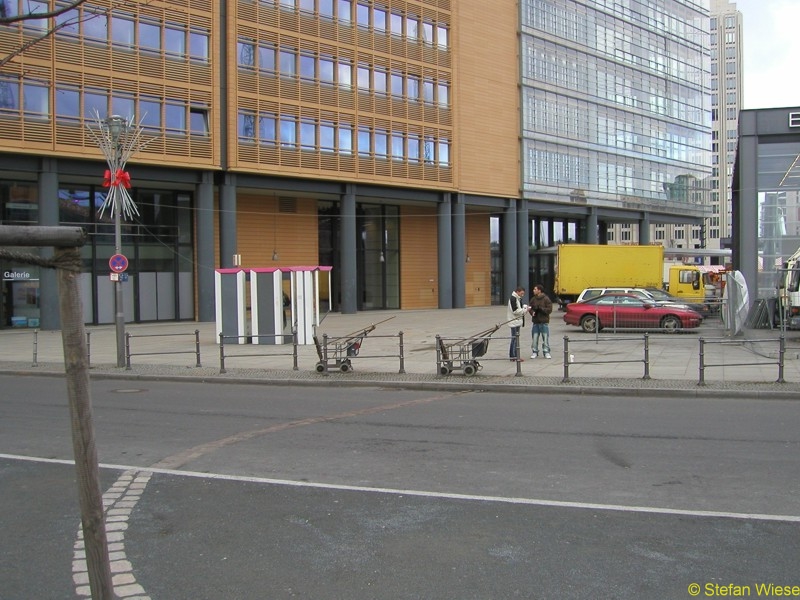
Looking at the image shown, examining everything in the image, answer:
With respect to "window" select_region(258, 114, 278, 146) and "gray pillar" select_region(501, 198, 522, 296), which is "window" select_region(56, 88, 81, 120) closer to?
"window" select_region(258, 114, 278, 146)

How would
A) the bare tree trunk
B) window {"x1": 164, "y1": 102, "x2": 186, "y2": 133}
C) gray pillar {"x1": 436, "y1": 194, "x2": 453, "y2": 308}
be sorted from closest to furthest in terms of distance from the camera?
1. the bare tree trunk
2. window {"x1": 164, "y1": 102, "x2": 186, "y2": 133}
3. gray pillar {"x1": 436, "y1": 194, "x2": 453, "y2": 308}

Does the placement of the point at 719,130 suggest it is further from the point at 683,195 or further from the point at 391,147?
the point at 391,147

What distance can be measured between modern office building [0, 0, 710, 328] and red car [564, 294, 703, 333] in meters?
18.9

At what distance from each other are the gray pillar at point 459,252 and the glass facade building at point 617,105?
6.43 metres

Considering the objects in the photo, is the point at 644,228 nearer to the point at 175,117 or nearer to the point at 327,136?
the point at 327,136

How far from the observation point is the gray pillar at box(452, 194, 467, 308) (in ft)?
160

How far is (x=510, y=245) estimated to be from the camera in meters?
52.4

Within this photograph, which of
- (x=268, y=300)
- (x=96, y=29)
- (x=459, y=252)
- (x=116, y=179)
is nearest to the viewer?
(x=116, y=179)

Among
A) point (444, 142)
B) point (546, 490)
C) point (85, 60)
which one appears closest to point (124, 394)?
point (546, 490)

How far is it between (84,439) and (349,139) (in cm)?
4074

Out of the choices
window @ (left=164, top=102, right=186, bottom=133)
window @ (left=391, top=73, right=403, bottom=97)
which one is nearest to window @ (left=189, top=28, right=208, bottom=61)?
window @ (left=164, top=102, right=186, bottom=133)

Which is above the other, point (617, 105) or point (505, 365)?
point (617, 105)

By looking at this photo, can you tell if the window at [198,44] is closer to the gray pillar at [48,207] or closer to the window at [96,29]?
the window at [96,29]

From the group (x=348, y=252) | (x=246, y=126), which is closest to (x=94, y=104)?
(x=246, y=126)
